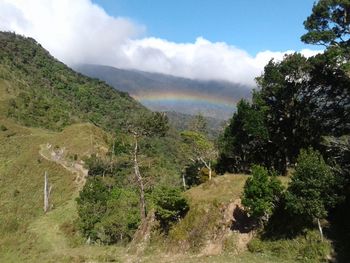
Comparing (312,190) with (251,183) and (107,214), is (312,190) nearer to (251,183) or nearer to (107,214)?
(251,183)

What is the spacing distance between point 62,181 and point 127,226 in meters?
32.3

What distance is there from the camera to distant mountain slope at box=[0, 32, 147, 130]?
4670 inches

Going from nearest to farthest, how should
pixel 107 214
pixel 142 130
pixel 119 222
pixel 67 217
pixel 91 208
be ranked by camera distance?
pixel 142 130
pixel 119 222
pixel 107 214
pixel 91 208
pixel 67 217

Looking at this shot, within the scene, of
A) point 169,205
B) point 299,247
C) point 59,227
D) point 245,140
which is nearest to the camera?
point 299,247

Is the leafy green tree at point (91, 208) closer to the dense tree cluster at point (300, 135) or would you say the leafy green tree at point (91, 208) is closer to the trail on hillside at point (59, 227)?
the trail on hillside at point (59, 227)

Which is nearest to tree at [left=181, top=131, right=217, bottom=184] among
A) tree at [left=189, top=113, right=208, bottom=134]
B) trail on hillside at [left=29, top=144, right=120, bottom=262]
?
tree at [left=189, top=113, right=208, bottom=134]

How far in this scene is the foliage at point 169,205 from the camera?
37.8m

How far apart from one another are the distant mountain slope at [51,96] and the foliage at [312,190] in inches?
2690

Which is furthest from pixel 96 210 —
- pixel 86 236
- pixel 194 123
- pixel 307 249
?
pixel 194 123

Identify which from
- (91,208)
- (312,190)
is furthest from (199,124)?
(312,190)

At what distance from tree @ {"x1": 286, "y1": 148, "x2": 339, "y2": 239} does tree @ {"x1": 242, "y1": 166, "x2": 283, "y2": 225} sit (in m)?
2.30

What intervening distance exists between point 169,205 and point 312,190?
45.0 ft

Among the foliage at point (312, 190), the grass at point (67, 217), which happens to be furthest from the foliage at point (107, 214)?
the foliage at point (312, 190)

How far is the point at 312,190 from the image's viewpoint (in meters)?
29.2
